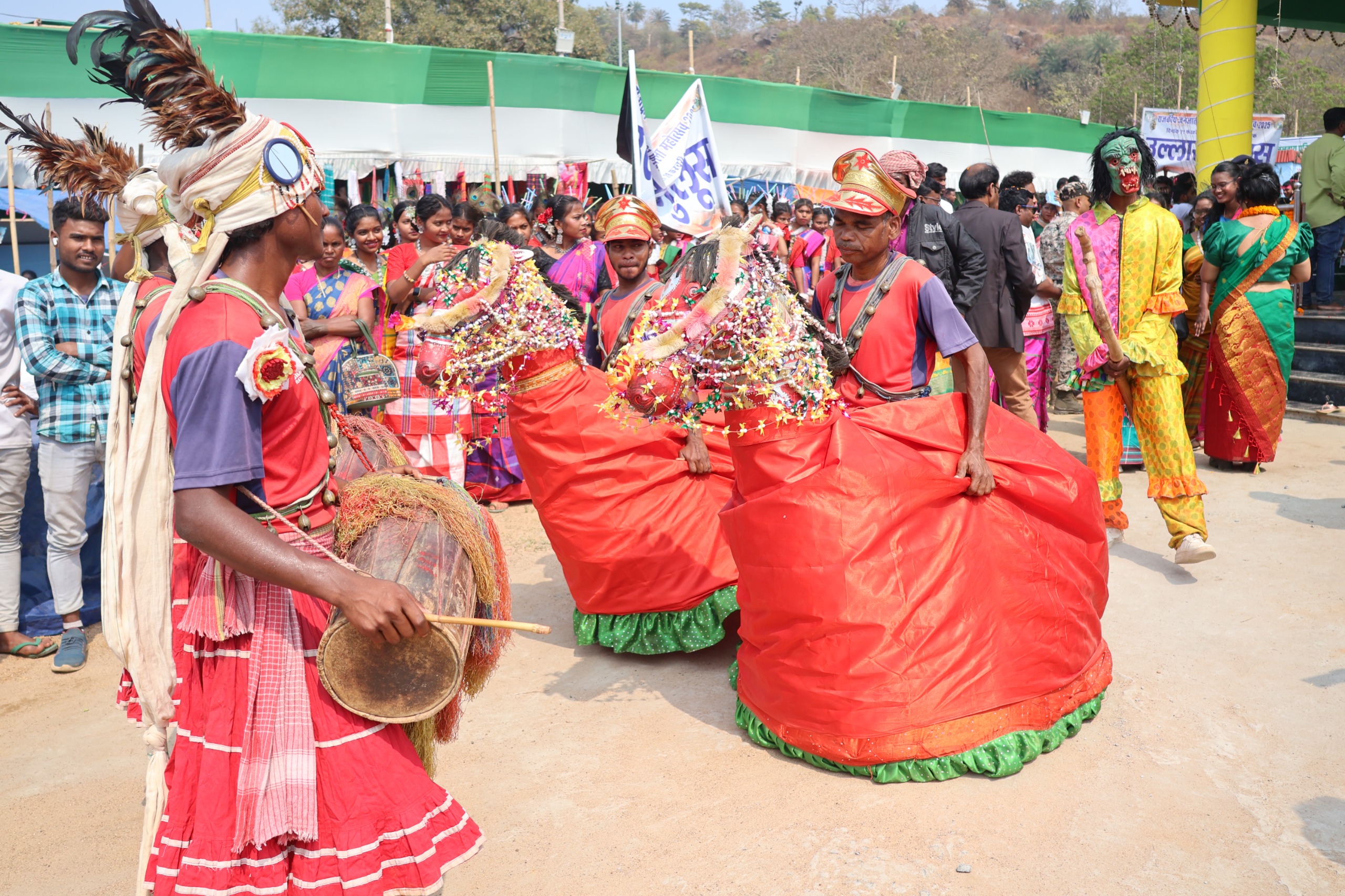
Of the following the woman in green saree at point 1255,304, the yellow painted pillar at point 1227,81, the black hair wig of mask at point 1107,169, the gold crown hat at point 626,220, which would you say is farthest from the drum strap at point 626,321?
the yellow painted pillar at point 1227,81

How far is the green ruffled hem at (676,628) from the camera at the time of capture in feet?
16.0

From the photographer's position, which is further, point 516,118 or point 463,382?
point 516,118

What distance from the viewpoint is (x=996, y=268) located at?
23.9 ft

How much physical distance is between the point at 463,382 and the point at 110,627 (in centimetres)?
274

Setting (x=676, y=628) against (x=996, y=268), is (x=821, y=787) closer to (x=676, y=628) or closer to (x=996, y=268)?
(x=676, y=628)

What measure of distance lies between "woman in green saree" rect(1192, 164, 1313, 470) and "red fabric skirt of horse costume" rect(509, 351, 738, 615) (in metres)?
5.12

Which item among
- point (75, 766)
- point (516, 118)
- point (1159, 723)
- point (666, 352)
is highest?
point (516, 118)

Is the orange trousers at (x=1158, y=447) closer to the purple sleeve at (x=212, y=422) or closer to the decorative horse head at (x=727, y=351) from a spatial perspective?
the decorative horse head at (x=727, y=351)

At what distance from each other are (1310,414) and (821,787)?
8812mm

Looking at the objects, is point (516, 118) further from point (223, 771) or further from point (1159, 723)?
point (223, 771)

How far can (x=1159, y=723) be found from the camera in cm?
407

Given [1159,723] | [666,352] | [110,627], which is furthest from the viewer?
[1159,723]

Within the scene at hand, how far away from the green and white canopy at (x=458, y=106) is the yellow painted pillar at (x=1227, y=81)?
13.2 ft

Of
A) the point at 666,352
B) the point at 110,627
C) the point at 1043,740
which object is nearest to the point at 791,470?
the point at 666,352
